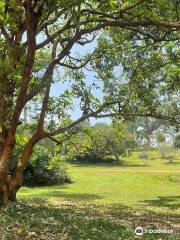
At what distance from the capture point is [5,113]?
14633 mm

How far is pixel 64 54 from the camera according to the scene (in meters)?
15.5

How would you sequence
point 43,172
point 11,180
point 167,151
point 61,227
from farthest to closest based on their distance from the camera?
point 167,151 < point 43,172 < point 11,180 < point 61,227

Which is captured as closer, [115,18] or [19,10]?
[19,10]

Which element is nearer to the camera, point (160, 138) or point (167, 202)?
point (167, 202)

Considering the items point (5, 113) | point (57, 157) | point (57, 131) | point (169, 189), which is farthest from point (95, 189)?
point (5, 113)

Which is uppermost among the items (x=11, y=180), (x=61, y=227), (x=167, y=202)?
(x=11, y=180)

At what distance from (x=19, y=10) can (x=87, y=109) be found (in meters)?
6.07

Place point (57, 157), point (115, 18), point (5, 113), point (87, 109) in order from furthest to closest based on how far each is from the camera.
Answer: point (57, 157), point (87, 109), point (5, 113), point (115, 18)

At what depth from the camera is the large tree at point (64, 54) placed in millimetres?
12625

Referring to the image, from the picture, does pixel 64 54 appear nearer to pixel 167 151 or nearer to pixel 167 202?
pixel 167 202

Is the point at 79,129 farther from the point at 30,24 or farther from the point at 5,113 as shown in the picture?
the point at 30,24

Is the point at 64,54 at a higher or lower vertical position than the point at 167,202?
higher

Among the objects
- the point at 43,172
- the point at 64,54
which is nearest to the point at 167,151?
the point at 43,172

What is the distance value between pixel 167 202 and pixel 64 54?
36.3 ft
